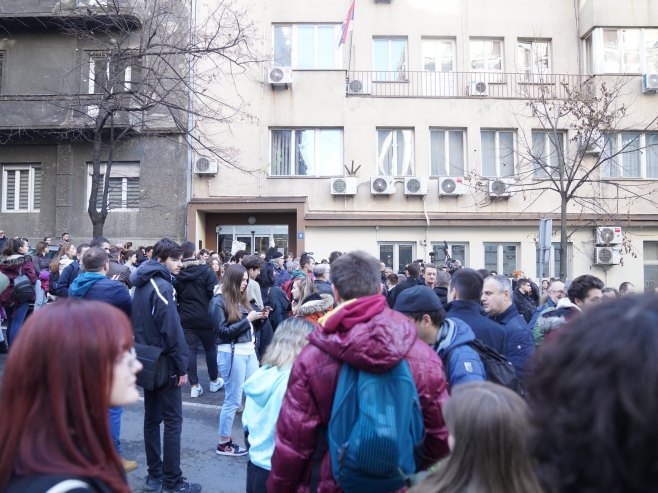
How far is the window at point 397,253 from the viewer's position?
58.1ft

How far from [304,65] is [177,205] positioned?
6678 mm

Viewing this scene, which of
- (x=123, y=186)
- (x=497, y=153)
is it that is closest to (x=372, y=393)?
(x=123, y=186)

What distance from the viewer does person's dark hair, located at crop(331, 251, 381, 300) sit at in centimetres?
274

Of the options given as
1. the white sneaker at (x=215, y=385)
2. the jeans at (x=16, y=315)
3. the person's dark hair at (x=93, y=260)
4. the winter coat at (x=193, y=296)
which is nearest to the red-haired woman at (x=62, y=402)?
the person's dark hair at (x=93, y=260)

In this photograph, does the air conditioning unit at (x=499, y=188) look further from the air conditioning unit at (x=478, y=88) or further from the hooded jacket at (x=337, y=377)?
the hooded jacket at (x=337, y=377)

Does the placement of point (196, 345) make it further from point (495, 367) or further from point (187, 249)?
point (495, 367)

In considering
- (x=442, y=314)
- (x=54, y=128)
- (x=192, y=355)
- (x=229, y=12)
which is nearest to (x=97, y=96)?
(x=54, y=128)

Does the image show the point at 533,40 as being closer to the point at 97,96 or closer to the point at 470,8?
the point at 470,8

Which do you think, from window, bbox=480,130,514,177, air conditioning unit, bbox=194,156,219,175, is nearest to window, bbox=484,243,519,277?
window, bbox=480,130,514,177

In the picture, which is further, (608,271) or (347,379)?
(608,271)

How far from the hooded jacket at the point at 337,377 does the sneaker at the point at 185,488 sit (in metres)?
2.44

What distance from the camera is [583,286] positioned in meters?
4.73

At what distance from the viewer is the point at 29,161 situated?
56.3 ft

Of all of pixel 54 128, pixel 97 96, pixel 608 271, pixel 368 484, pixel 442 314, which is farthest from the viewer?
pixel 608 271
